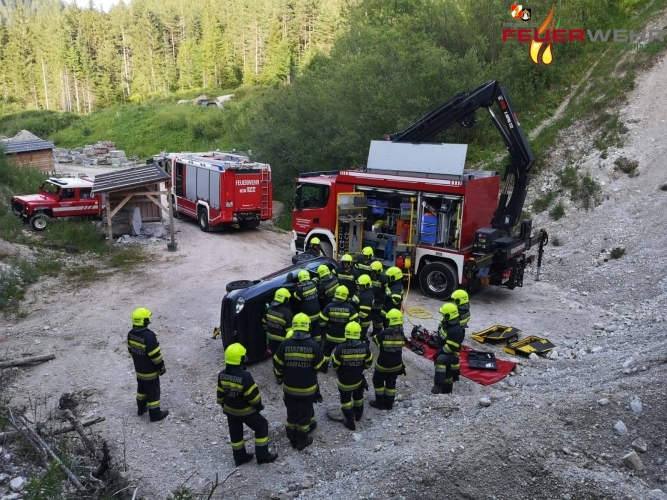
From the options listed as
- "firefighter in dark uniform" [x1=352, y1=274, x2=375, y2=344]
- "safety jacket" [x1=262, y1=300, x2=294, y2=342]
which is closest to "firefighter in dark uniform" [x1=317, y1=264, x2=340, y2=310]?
"firefighter in dark uniform" [x1=352, y1=274, x2=375, y2=344]

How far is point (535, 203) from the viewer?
17375 mm

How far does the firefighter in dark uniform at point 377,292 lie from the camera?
10327mm

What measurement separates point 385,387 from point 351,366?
999mm

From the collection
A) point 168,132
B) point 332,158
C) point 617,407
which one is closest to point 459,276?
point 617,407

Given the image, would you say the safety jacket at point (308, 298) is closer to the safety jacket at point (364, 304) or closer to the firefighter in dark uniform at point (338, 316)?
the firefighter in dark uniform at point (338, 316)

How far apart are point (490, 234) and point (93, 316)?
876 centimetres

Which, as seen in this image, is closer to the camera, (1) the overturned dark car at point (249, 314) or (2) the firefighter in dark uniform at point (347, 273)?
(1) the overturned dark car at point (249, 314)

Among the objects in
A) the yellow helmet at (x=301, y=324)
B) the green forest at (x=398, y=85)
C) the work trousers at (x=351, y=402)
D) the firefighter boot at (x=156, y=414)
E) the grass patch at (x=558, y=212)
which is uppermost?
the green forest at (x=398, y=85)

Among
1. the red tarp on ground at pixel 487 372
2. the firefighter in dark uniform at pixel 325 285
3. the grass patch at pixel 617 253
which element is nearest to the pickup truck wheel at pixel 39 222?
the firefighter in dark uniform at pixel 325 285

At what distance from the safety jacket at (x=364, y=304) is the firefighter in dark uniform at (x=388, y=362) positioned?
143 centimetres

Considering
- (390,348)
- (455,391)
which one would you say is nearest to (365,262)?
(455,391)

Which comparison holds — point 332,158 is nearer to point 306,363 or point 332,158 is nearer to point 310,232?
point 310,232

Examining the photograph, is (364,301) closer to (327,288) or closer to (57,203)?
(327,288)

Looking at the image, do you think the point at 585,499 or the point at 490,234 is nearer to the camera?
the point at 585,499
